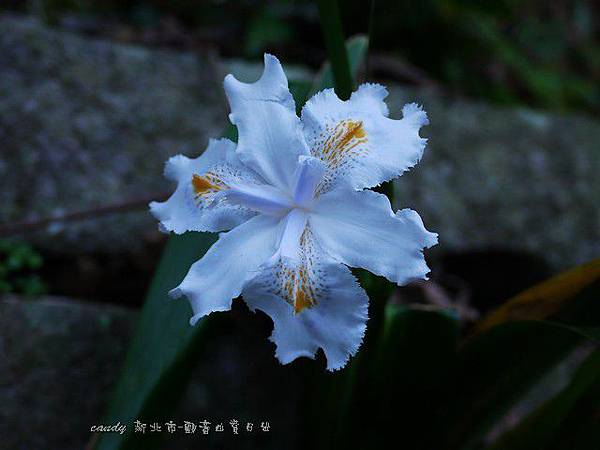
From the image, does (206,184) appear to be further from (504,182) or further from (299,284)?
(504,182)

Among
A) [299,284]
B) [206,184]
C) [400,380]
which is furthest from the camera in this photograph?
[400,380]

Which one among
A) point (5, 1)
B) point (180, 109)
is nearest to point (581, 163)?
point (180, 109)

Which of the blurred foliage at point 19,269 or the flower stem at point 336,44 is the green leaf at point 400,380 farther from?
the blurred foliage at point 19,269

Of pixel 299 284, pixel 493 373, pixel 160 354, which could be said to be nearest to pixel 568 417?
pixel 493 373

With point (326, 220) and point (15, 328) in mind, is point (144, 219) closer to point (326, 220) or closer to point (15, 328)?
point (15, 328)

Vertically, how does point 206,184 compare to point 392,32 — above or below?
below

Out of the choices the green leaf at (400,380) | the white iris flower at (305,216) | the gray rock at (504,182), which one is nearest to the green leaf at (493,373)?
the green leaf at (400,380)

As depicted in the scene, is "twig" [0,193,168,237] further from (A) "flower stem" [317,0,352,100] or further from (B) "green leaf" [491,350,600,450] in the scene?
(B) "green leaf" [491,350,600,450]
